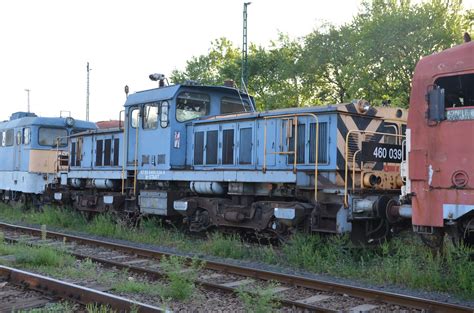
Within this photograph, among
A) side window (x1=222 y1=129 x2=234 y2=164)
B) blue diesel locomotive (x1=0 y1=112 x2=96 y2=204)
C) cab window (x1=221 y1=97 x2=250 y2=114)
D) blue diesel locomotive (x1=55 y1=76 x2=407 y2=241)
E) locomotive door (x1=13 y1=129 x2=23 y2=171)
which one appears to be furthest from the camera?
locomotive door (x1=13 y1=129 x2=23 y2=171)

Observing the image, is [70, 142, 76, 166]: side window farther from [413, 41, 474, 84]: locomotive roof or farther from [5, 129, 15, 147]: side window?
[413, 41, 474, 84]: locomotive roof

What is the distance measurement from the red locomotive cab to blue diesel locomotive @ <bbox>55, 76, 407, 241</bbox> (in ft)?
6.11

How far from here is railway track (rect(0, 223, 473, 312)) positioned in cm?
624

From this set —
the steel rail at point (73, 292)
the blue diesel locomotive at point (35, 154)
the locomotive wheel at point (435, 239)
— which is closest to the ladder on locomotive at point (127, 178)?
the blue diesel locomotive at point (35, 154)

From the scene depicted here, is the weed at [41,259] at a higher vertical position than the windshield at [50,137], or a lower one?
lower

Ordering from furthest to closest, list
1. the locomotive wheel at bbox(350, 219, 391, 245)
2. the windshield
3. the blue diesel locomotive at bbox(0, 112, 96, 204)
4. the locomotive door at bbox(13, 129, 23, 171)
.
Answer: the locomotive door at bbox(13, 129, 23, 171), the windshield, the blue diesel locomotive at bbox(0, 112, 96, 204), the locomotive wheel at bbox(350, 219, 391, 245)

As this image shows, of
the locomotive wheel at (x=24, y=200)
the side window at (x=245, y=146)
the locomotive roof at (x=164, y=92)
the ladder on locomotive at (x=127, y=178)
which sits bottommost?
the locomotive wheel at (x=24, y=200)

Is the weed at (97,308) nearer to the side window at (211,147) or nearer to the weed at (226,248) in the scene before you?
the weed at (226,248)

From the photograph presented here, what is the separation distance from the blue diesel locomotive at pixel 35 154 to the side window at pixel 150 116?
6.12 m

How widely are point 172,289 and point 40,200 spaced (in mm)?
14111

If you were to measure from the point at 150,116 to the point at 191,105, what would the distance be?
3.92ft

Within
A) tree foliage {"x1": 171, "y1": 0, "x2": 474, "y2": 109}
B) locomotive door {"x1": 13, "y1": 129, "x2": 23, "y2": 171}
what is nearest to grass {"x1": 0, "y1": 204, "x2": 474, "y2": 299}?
locomotive door {"x1": 13, "y1": 129, "x2": 23, "y2": 171}

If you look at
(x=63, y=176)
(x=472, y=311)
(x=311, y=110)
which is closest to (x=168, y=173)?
(x=311, y=110)

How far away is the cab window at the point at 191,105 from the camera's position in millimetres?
12722
